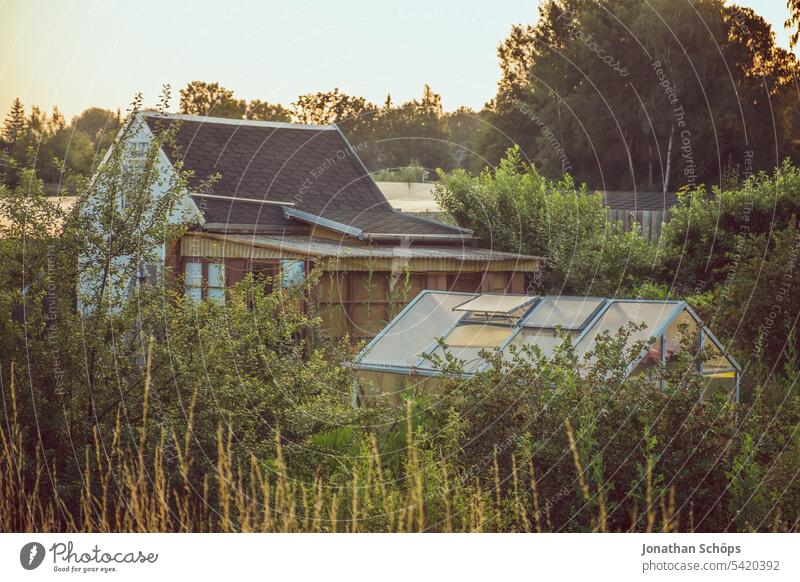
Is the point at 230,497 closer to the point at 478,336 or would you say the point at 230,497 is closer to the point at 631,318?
the point at 478,336

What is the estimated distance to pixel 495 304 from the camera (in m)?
9.19

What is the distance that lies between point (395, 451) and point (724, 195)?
9816 millimetres

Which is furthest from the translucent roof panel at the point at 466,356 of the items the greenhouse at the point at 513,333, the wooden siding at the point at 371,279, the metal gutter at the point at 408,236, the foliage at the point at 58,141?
the metal gutter at the point at 408,236

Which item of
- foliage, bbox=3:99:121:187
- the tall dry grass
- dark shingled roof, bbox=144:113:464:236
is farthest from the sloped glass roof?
dark shingled roof, bbox=144:113:464:236

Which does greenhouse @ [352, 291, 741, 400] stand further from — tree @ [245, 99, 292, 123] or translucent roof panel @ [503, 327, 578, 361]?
tree @ [245, 99, 292, 123]

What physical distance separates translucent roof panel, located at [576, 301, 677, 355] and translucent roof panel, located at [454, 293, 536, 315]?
755mm

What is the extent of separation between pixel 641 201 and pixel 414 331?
16.3 metres

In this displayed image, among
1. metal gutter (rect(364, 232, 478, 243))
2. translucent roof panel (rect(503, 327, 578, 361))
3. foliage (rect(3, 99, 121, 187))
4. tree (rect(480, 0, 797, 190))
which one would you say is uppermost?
tree (rect(480, 0, 797, 190))

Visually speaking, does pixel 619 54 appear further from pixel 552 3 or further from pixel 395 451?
pixel 395 451

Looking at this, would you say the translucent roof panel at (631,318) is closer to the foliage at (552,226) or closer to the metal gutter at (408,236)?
the foliage at (552,226)

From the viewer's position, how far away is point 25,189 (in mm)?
6398

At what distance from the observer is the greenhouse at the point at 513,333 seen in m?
8.52
